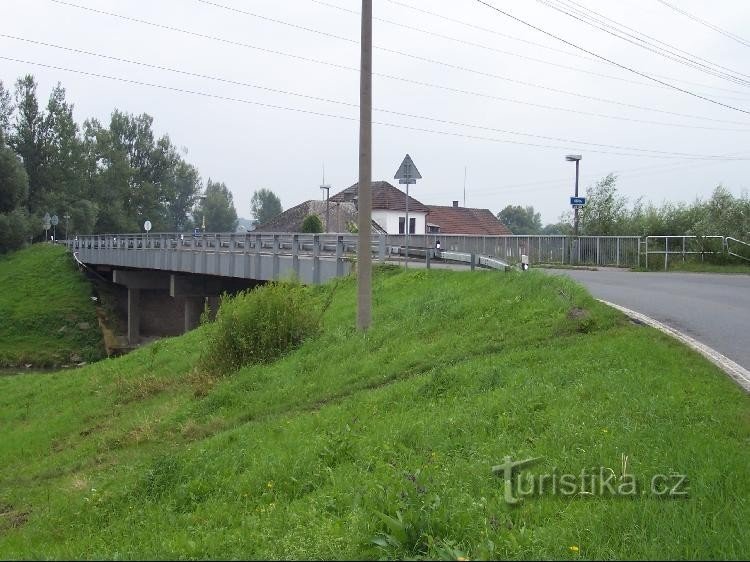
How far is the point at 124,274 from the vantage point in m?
49.1

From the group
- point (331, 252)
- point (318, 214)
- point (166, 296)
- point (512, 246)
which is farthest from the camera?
point (318, 214)

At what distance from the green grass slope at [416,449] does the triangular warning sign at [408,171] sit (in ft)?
10.8

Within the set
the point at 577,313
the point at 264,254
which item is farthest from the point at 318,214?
the point at 577,313

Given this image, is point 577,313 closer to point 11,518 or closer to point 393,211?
point 11,518

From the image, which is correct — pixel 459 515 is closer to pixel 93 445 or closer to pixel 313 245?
pixel 93 445

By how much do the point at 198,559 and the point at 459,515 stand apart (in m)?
1.65

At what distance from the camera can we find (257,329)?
48.4ft

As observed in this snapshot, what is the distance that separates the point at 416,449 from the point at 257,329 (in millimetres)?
8033

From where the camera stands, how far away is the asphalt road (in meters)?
10.8

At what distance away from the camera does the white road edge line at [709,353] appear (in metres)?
8.08

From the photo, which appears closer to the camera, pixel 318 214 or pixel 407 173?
pixel 407 173

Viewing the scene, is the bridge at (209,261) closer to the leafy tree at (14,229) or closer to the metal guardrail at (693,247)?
the leafy tree at (14,229)

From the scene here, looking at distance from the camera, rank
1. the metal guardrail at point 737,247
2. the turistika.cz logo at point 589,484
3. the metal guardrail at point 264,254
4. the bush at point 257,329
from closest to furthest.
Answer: the turistika.cz logo at point 589,484, the bush at point 257,329, the metal guardrail at point 264,254, the metal guardrail at point 737,247

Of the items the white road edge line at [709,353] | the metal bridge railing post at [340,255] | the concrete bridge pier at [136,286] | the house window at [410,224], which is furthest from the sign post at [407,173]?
the house window at [410,224]
